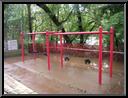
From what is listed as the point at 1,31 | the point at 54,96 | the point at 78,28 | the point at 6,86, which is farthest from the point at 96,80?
the point at 78,28

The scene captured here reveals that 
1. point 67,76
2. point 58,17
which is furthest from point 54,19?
point 67,76

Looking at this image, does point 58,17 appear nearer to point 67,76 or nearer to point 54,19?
point 54,19

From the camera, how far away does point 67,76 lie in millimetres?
3436

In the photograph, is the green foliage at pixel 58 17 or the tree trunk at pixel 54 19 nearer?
the green foliage at pixel 58 17

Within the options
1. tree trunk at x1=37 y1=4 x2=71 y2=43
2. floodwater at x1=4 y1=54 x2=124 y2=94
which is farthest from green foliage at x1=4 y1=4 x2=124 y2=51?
floodwater at x1=4 y1=54 x2=124 y2=94

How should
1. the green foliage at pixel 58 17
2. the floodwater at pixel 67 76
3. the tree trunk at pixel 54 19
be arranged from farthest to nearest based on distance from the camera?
the tree trunk at pixel 54 19
the green foliage at pixel 58 17
the floodwater at pixel 67 76

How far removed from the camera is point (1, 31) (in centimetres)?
210

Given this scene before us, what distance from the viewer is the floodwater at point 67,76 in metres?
2.85

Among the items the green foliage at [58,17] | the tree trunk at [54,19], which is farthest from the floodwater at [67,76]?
the tree trunk at [54,19]

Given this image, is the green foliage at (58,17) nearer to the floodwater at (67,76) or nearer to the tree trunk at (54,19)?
the tree trunk at (54,19)

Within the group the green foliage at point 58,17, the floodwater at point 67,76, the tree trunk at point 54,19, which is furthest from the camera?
the tree trunk at point 54,19

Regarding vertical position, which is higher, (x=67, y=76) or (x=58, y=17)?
(x=58, y=17)

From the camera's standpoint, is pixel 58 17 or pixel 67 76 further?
pixel 58 17

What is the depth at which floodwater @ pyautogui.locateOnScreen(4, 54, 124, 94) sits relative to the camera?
285 centimetres
